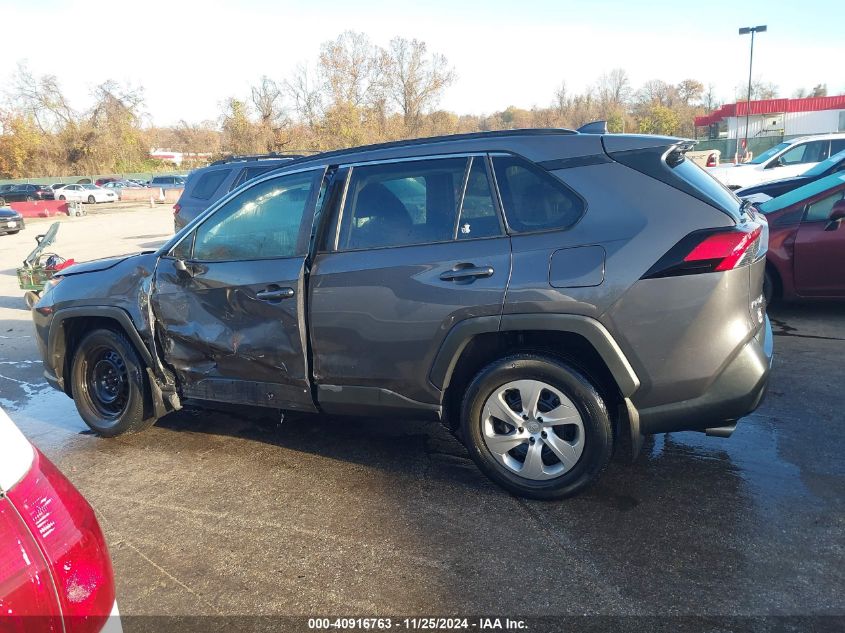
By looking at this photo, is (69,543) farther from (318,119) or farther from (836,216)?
(318,119)

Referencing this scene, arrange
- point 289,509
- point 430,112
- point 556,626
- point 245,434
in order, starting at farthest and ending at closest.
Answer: point 430,112, point 245,434, point 289,509, point 556,626

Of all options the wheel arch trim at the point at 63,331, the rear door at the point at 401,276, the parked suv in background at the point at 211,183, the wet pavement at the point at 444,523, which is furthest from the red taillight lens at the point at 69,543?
the parked suv in background at the point at 211,183

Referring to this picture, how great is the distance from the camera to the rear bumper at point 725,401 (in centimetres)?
316

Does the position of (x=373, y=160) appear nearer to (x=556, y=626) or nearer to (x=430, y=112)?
(x=556, y=626)

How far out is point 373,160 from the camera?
3785 millimetres

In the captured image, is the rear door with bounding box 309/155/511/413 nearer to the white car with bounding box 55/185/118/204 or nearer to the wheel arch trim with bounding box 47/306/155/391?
the wheel arch trim with bounding box 47/306/155/391

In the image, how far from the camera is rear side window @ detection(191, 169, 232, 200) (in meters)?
9.60

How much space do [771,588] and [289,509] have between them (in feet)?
7.59

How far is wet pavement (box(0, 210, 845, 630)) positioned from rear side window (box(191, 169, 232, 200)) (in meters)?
5.49

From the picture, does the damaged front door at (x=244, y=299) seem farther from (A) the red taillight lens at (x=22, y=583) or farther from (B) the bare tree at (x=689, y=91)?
(B) the bare tree at (x=689, y=91)

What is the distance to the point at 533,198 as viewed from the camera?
338 centimetres

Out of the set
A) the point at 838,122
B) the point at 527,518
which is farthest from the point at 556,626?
the point at 838,122

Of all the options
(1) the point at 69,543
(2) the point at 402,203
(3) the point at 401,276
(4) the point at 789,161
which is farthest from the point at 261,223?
(4) the point at 789,161

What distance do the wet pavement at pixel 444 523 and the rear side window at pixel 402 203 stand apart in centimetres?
140
